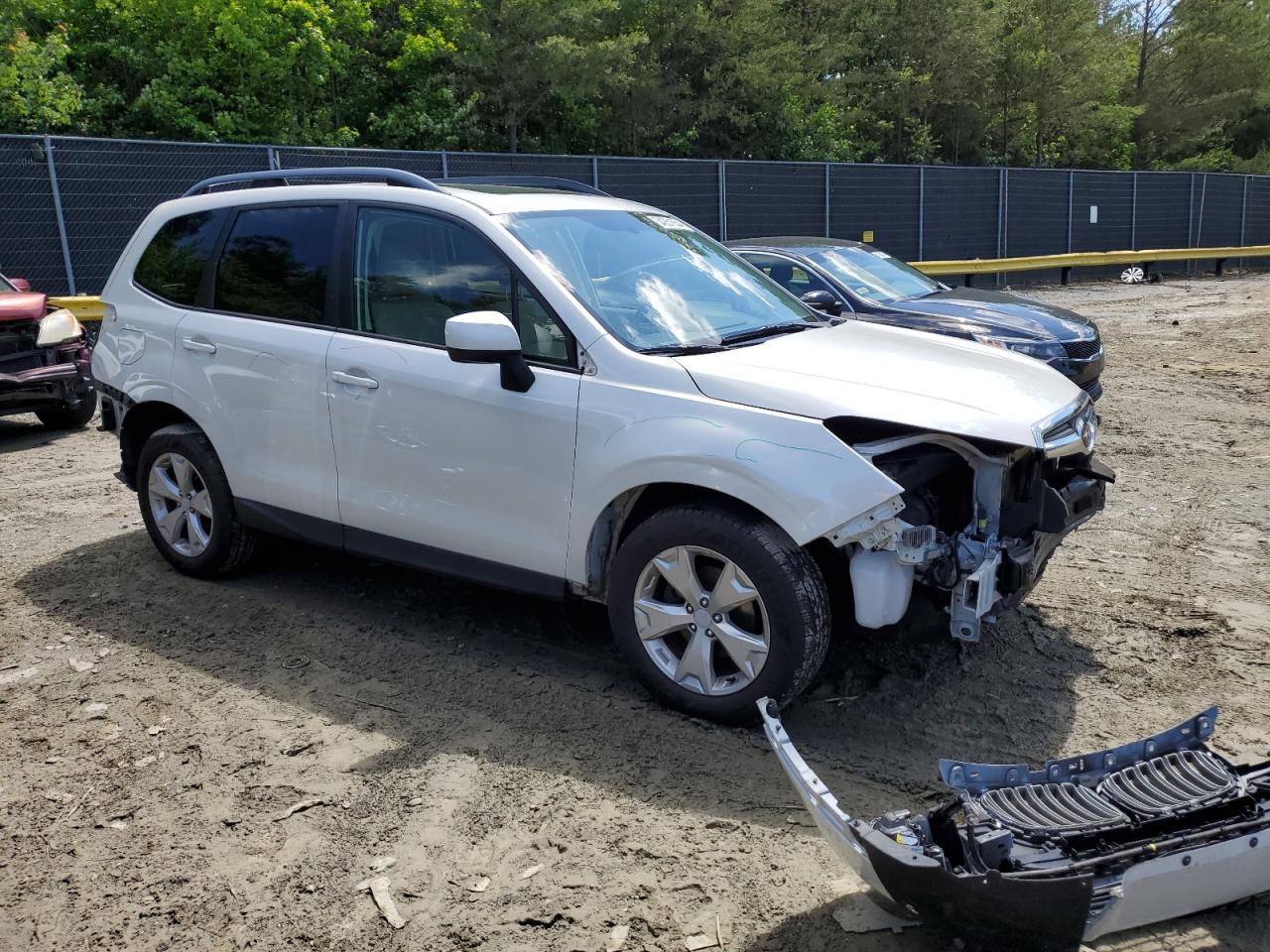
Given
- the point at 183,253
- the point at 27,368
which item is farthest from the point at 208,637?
the point at 27,368

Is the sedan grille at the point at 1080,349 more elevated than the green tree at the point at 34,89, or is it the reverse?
the green tree at the point at 34,89

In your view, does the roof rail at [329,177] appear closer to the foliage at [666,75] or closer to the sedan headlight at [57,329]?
the sedan headlight at [57,329]

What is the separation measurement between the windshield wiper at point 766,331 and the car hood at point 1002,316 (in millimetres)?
4598

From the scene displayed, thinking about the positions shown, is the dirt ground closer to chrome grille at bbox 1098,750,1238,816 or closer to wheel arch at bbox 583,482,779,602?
chrome grille at bbox 1098,750,1238,816

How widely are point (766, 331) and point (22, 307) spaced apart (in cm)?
721

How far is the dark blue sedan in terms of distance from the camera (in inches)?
343

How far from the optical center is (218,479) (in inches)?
202

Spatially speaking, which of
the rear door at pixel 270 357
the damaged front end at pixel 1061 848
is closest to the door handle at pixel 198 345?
the rear door at pixel 270 357

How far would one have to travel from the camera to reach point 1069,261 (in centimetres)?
2481

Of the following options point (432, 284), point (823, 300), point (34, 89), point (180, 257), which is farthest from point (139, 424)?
point (34, 89)

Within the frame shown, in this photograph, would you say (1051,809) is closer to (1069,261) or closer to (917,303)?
(917,303)

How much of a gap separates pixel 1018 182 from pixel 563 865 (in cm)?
2595

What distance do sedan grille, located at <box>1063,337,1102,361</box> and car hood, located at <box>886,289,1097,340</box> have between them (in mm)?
71

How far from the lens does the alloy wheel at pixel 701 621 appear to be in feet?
12.1
